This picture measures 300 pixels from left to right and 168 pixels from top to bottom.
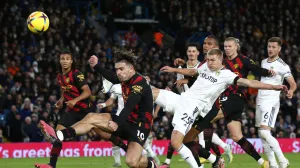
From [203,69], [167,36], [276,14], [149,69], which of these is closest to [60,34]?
[149,69]

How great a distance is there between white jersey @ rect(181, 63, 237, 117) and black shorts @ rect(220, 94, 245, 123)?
5.11ft

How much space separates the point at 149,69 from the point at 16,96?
584 cm

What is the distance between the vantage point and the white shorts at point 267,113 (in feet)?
48.9

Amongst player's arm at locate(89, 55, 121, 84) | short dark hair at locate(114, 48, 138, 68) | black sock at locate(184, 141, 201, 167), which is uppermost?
short dark hair at locate(114, 48, 138, 68)

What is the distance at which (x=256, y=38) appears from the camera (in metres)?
31.3

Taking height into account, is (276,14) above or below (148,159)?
above

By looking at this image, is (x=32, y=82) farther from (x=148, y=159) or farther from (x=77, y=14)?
(x=148, y=159)

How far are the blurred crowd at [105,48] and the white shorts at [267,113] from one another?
8112mm

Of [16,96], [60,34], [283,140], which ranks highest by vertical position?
[60,34]

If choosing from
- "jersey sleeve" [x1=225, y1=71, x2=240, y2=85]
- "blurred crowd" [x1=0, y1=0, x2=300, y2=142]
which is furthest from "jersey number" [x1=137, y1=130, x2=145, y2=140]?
"blurred crowd" [x1=0, y1=0, x2=300, y2=142]

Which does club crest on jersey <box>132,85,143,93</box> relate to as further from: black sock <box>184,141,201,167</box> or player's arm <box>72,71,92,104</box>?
player's arm <box>72,71,92,104</box>

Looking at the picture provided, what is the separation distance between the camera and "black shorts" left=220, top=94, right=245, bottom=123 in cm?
1427

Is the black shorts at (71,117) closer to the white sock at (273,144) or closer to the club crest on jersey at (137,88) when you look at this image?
the club crest on jersey at (137,88)

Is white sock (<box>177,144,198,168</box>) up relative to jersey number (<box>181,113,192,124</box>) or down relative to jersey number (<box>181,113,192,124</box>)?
down
